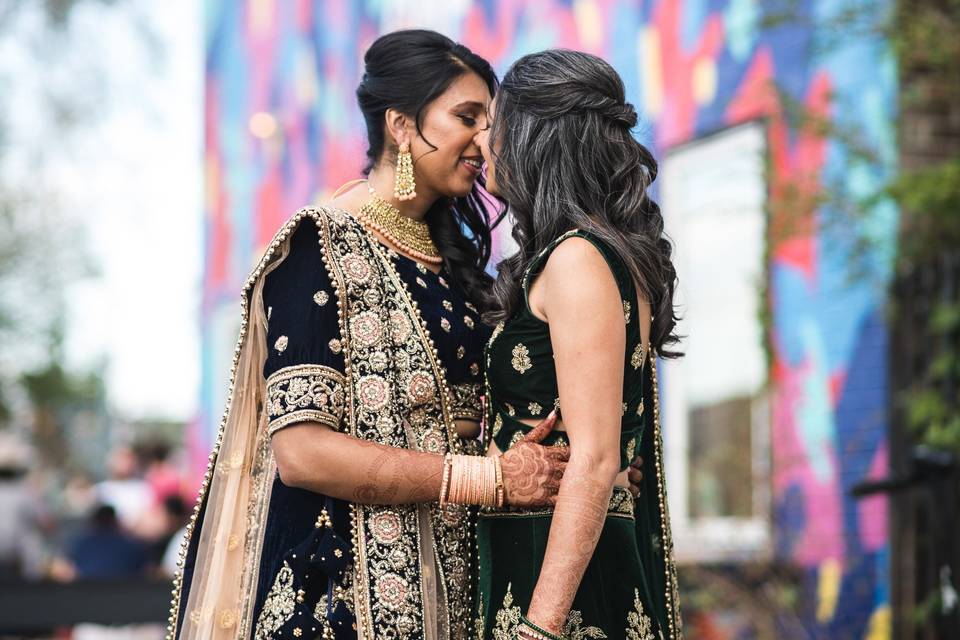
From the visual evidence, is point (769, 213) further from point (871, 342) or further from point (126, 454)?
point (126, 454)

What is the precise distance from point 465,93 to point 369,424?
80 cm

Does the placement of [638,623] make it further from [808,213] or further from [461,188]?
[808,213]

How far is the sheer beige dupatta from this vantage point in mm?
2928

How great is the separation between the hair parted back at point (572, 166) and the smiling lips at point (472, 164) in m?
0.36

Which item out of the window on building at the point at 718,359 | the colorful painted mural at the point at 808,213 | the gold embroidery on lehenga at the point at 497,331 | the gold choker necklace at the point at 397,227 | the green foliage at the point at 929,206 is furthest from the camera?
the window on building at the point at 718,359

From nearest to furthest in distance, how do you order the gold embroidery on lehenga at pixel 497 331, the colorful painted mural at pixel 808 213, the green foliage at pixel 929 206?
the gold embroidery on lehenga at pixel 497 331
the green foliage at pixel 929 206
the colorful painted mural at pixel 808 213

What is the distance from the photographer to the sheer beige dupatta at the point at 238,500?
2.93 m

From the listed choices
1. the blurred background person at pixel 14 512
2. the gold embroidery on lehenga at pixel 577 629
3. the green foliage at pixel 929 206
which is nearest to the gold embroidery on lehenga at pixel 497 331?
the gold embroidery on lehenga at pixel 577 629

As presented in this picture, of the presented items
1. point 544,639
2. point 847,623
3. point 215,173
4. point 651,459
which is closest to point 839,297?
point 847,623

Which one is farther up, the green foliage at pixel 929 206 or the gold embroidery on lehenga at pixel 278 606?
the green foliage at pixel 929 206

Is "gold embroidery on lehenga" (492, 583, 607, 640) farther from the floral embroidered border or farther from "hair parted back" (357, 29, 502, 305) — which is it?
"hair parted back" (357, 29, 502, 305)

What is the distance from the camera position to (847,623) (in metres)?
6.14

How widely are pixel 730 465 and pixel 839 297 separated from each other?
Answer: 44.4 inches

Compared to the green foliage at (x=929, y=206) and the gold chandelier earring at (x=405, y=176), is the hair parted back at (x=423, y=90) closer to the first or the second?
the gold chandelier earring at (x=405, y=176)
